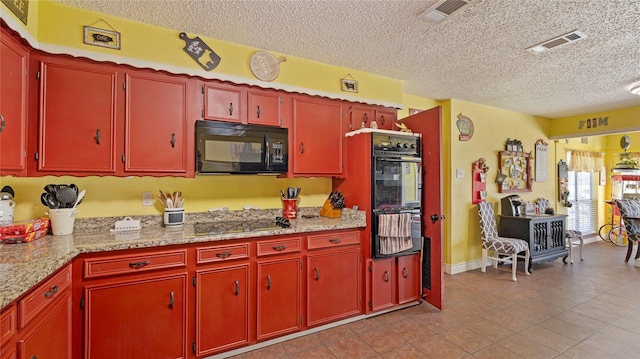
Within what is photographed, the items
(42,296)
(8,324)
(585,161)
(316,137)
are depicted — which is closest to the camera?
(8,324)

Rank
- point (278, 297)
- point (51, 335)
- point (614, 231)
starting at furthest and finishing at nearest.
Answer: point (614, 231), point (278, 297), point (51, 335)

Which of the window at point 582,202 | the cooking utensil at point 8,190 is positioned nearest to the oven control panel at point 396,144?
the cooking utensil at point 8,190

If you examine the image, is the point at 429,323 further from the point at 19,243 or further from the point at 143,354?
the point at 19,243

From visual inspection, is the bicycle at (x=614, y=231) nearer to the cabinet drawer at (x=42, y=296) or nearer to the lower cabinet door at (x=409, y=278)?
the lower cabinet door at (x=409, y=278)

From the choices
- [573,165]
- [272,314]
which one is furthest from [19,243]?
[573,165]

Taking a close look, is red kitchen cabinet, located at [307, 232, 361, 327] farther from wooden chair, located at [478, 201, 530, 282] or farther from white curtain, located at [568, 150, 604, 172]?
white curtain, located at [568, 150, 604, 172]

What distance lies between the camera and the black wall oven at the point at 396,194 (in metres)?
2.80

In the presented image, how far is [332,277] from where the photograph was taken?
2.65 meters

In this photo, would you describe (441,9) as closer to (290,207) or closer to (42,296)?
(290,207)

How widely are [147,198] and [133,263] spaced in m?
0.76

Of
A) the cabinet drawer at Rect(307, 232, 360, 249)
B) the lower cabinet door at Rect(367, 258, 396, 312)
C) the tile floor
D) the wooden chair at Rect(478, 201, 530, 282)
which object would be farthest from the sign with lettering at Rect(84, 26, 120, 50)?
the wooden chair at Rect(478, 201, 530, 282)

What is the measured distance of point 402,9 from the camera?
6.81 ft

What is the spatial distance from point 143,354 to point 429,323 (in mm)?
2375

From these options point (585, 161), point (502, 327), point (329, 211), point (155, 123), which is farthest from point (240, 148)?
point (585, 161)
